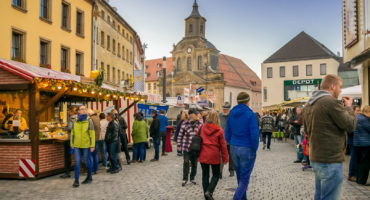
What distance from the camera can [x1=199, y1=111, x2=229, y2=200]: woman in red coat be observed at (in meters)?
6.95

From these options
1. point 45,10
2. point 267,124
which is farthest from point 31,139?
point 45,10

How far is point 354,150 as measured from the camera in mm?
9141

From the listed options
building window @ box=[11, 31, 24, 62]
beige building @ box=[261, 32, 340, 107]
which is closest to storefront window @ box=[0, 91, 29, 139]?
building window @ box=[11, 31, 24, 62]

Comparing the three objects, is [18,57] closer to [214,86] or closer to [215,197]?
[215,197]

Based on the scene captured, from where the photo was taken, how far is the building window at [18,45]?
19533 millimetres

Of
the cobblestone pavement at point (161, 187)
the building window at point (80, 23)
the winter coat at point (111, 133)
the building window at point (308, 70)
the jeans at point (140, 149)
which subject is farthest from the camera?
the building window at point (308, 70)

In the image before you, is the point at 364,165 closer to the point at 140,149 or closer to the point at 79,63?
the point at 140,149

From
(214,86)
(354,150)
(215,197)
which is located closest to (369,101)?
(354,150)

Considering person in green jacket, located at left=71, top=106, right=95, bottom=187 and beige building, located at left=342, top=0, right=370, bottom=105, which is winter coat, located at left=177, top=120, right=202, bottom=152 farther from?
beige building, located at left=342, top=0, right=370, bottom=105

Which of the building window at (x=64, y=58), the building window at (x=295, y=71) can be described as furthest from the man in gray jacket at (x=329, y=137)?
the building window at (x=295, y=71)

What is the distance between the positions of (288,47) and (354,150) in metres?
54.5

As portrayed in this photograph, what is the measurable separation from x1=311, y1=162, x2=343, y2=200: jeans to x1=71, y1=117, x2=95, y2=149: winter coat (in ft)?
20.4

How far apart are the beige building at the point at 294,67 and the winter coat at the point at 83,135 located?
50.6m

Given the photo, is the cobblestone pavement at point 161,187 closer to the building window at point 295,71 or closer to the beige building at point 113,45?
the beige building at point 113,45
